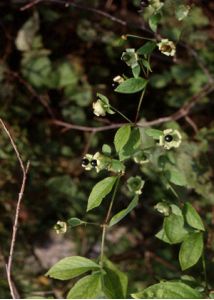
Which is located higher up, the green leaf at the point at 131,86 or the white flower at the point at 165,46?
the white flower at the point at 165,46

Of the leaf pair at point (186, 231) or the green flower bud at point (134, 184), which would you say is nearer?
the leaf pair at point (186, 231)

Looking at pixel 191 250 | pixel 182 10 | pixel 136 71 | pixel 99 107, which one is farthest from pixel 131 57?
pixel 191 250

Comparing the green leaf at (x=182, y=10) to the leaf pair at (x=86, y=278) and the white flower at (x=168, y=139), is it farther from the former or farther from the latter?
the leaf pair at (x=86, y=278)

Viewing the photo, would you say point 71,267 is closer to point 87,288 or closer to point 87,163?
point 87,288

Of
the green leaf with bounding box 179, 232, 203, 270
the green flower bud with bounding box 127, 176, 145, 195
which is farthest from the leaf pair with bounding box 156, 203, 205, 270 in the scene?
the green flower bud with bounding box 127, 176, 145, 195

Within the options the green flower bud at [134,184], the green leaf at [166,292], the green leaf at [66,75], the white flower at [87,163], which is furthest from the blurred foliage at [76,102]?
the green leaf at [166,292]

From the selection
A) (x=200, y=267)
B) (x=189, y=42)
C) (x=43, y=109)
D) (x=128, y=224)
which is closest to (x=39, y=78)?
(x=43, y=109)

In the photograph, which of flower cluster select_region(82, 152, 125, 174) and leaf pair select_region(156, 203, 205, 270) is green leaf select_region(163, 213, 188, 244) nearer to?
leaf pair select_region(156, 203, 205, 270)
